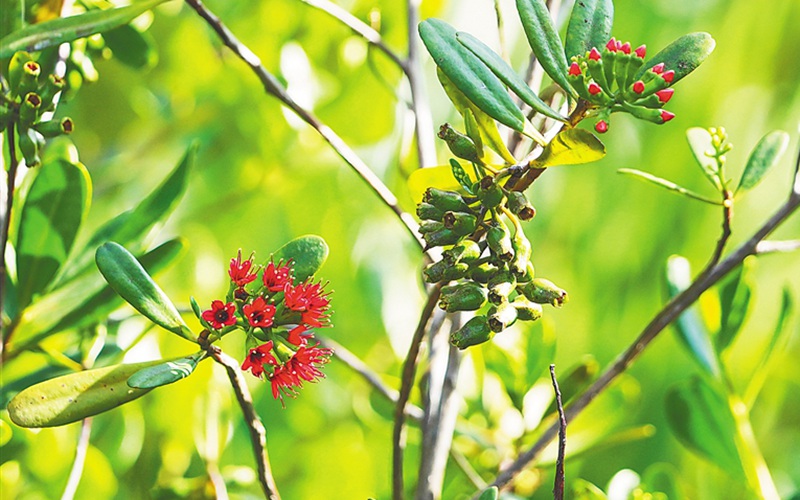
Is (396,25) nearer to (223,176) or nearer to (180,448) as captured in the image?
(223,176)

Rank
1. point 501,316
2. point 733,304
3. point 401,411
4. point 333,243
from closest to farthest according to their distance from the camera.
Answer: point 501,316
point 401,411
point 733,304
point 333,243

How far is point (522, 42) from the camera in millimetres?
1411

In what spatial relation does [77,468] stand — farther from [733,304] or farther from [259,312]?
[733,304]

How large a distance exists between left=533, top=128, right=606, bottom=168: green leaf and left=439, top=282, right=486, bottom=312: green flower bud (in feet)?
0.19

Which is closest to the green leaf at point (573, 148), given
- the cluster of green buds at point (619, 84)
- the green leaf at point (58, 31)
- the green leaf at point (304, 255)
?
the cluster of green buds at point (619, 84)

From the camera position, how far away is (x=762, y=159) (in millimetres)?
500

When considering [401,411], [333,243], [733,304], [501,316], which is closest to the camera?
[501,316]

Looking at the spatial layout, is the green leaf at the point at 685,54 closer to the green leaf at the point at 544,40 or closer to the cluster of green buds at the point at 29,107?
the green leaf at the point at 544,40

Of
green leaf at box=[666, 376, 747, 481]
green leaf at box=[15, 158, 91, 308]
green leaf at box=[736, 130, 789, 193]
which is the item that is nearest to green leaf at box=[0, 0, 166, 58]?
green leaf at box=[15, 158, 91, 308]

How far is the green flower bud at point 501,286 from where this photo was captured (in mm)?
331

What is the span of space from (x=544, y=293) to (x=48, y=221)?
0.32m

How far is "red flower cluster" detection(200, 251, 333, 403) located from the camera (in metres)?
0.36

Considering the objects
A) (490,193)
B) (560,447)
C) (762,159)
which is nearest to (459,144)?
(490,193)

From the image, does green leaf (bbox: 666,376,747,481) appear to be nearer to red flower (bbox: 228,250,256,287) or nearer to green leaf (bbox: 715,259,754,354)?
green leaf (bbox: 715,259,754,354)
